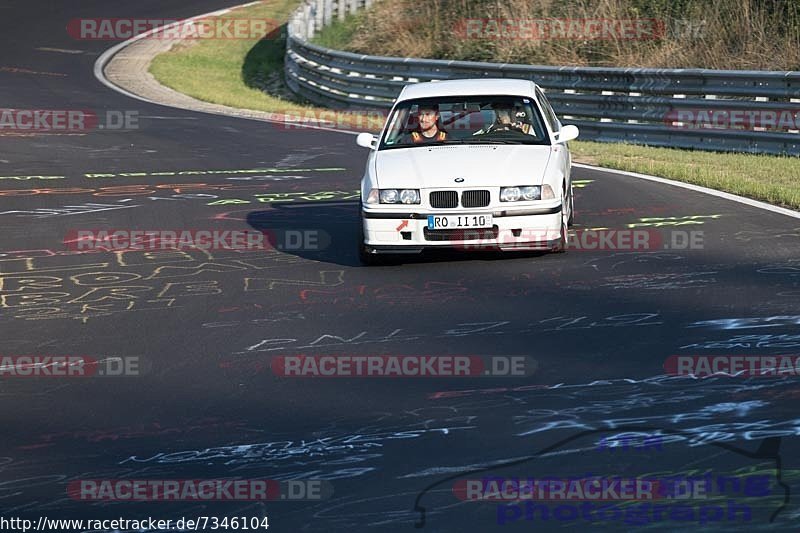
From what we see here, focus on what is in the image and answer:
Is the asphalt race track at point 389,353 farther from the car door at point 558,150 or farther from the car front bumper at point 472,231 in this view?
the car door at point 558,150

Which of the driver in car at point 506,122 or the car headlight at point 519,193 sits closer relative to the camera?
the car headlight at point 519,193

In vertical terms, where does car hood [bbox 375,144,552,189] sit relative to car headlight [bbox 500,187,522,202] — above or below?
above

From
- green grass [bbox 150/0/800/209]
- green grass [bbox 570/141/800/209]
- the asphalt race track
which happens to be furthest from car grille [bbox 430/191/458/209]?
green grass [bbox 150/0/800/209]

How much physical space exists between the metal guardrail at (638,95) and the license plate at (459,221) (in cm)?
843

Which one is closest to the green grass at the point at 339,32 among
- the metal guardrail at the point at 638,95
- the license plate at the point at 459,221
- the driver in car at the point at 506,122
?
the metal guardrail at the point at 638,95

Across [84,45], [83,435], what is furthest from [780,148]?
[84,45]

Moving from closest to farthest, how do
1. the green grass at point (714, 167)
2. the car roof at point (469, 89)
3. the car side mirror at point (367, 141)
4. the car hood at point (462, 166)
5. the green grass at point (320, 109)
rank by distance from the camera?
the car hood at point (462, 166), the car side mirror at point (367, 141), the car roof at point (469, 89), the green grass at point (714, 167), the green grass at point (320, 109)

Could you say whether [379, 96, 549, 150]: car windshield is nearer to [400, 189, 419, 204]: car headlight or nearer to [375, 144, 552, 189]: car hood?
[375, 144, 552, 189]: car hood

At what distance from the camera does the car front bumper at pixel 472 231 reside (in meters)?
10.9

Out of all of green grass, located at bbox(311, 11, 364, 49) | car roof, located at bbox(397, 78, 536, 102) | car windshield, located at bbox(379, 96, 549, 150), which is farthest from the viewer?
green grass, located at bbox(311, 11, 364, 49)

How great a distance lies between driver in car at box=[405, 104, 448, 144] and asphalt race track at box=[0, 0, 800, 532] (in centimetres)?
116

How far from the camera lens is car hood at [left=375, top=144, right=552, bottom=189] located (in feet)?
36.2

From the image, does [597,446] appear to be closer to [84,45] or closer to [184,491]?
[184,491]

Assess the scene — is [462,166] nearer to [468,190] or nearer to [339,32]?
[468,190]
